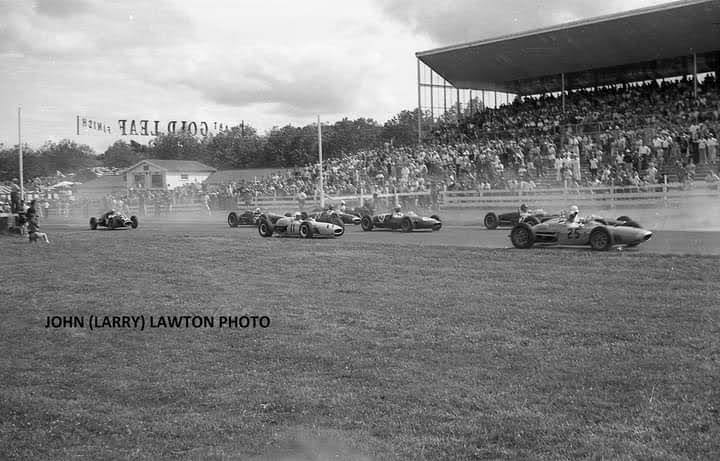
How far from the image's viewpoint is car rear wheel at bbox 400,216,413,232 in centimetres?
2445

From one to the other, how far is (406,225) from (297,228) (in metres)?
4.09

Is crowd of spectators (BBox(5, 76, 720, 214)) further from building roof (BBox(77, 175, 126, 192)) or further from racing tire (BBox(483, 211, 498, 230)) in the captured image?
racing tire (BBox(483, 211, 498, 230))

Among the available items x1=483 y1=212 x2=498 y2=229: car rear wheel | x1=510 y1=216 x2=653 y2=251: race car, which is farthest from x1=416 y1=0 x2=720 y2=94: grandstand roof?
x1=510 y1=216 x2=653 y2=251: race car

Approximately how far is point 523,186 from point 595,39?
36.7 ft

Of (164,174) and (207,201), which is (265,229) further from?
(164,174)

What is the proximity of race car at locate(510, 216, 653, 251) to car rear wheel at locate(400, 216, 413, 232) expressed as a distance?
7237mm

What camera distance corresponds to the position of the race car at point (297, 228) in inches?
875

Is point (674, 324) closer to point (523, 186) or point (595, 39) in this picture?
point (523, 186)

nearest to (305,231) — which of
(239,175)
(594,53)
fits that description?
(594,53)

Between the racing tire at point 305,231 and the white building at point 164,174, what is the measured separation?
841 inches

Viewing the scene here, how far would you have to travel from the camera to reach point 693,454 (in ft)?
16.9

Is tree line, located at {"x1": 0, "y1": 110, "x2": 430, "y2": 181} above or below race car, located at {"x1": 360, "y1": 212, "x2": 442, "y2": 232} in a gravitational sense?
above

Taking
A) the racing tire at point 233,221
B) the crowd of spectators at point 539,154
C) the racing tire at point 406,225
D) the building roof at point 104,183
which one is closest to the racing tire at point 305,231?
the racing tire at point 406,225

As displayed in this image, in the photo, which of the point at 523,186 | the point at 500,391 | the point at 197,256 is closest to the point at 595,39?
the point at 523,186
